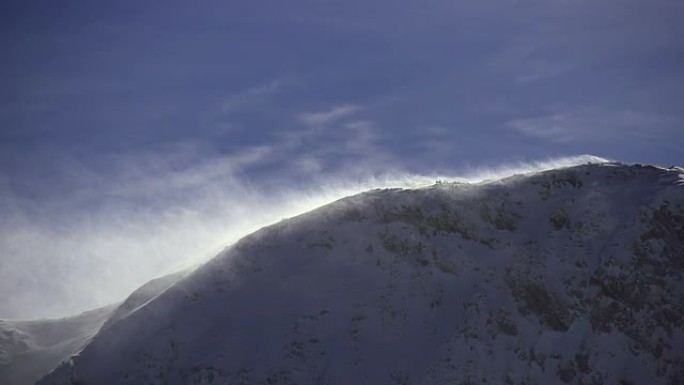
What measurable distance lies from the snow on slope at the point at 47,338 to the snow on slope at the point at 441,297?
6.44 meters

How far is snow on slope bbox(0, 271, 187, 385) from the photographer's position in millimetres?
47812

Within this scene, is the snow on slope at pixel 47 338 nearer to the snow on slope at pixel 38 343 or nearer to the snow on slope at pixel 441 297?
the snow on slope at pixel 38 343

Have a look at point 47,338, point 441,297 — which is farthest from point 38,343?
point 441,297

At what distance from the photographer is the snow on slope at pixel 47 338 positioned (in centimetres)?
4781

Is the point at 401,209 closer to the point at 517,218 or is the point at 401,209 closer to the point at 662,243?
the point at 517,218

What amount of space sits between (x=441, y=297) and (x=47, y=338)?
34.0 metres

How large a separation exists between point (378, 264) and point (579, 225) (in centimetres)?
1350

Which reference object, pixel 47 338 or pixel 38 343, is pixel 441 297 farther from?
pixel 47 338

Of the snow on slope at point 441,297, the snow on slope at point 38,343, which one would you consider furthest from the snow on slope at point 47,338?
the snow on slope at point 441,297

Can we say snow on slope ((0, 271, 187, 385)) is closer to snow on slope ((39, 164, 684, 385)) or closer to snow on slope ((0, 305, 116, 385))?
snow on slope ((0, 305, 116, 385))

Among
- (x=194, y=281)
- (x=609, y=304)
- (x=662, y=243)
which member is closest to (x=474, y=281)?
(x=609, y=304)

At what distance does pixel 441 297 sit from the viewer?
41.4 metres

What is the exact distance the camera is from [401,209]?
45.9 meters

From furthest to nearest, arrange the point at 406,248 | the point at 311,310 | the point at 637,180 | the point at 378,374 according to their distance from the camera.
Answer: the point at 637,180
the point at 406,248
the point at 311,310
the point at 378,374
